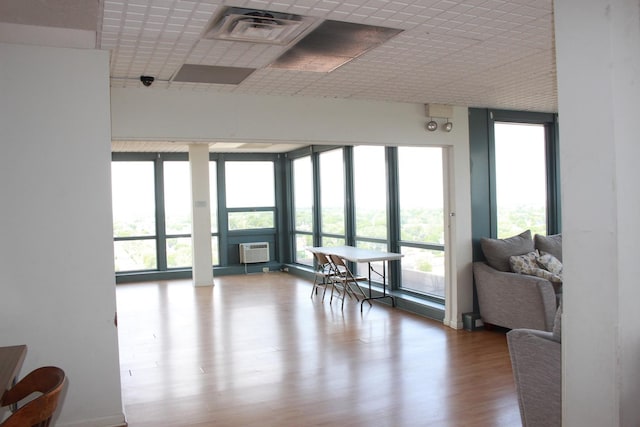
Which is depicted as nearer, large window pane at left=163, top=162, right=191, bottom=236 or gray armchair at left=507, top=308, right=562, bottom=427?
gray armchair at left=507, top=308, right=562, bottom=427

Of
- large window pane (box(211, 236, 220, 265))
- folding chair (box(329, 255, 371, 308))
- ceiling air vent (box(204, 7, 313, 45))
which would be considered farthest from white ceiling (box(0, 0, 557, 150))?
large window pane (box(211, 236, 220, 265))

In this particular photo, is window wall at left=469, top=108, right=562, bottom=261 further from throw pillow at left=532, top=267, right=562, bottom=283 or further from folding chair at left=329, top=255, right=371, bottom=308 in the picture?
folding chair at left=329, top=255, right=371, bottom=308

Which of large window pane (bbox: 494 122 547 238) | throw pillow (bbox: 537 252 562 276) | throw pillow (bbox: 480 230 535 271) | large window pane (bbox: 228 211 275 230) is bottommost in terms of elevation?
throw pillow (bbox: 537 252 562 276)

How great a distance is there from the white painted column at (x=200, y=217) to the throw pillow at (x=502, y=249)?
5.10 metres

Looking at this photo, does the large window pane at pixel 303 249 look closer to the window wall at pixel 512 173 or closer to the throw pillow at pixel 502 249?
the window wall at pixel 512 173

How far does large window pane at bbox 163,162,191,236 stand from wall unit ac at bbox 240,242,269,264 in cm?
120

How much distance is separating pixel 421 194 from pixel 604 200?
520 cm

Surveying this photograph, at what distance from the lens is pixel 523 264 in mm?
5578

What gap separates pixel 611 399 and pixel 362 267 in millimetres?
6579

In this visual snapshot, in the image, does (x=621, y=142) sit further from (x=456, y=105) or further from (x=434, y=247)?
(x=434, y=247)

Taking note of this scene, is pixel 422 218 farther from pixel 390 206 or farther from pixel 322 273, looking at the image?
pixel 322 273

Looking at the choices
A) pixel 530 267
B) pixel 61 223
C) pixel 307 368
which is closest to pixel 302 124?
pixel 307 368

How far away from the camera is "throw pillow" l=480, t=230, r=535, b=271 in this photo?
576 centimetres

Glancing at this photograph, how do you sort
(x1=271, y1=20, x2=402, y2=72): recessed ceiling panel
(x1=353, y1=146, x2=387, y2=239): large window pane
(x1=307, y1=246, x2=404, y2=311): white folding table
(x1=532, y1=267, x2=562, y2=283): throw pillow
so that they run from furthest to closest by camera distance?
(x1=353, y1=146, x2=387, y2=239): large window pane → (x1=307, y1=246, x2=404, y2=311): white folding table → (x1=532, y1=267, x2=562, y2=283): throw pillow → (x1=271, y1=20, x2=402, y2=72): recessed ceiling panel
